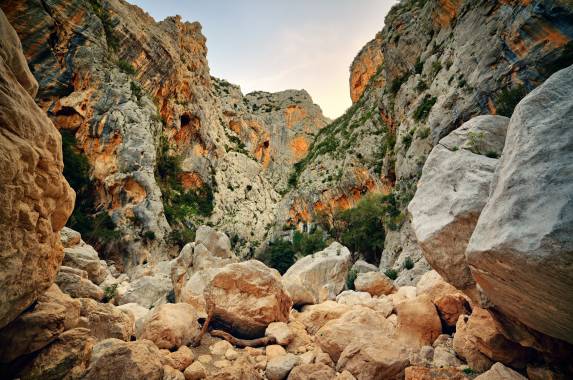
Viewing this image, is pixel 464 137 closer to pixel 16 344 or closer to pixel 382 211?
pixel 16 344

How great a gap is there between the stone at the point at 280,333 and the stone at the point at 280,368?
4.22 ft

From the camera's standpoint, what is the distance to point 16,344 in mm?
3322

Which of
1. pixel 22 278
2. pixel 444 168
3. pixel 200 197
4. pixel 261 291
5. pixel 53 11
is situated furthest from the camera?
pixel 200 197

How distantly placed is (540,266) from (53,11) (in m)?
38.1

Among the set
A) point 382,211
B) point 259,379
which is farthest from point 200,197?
point 259,379

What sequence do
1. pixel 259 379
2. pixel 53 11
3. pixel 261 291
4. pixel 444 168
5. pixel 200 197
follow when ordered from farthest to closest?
pixel 200 197 → pixel 53 11 → pixel 261 291 → pixel 444 168 → pixel 259 379

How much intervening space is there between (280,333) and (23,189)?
5.89 m

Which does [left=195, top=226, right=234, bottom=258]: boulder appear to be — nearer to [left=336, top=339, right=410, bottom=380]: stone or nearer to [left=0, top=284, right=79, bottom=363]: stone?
[left=0, top=284, right=79, bottom=363]: stone

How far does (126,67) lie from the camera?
31188 mm

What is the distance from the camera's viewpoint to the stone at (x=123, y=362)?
3752 mm

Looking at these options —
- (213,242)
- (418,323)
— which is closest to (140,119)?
(213,242)

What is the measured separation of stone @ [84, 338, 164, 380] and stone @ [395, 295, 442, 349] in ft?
15.6

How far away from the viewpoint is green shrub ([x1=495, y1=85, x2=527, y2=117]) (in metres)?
12.2

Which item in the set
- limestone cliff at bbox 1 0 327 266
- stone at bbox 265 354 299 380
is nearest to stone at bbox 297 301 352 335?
stone at bbox 265 354 299 380
